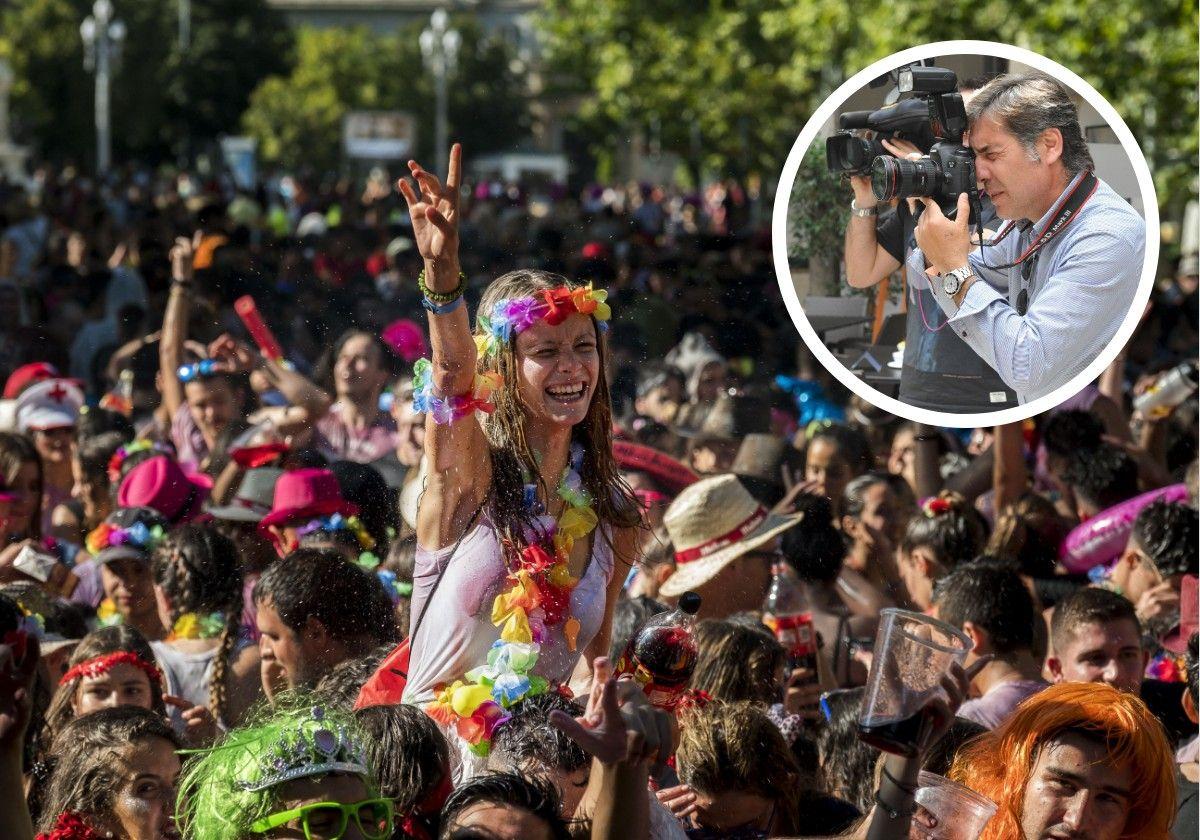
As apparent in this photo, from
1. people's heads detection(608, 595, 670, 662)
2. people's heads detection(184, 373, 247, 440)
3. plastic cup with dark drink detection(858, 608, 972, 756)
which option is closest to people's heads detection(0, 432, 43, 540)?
people's heads detection(184, 373, 247, 440)

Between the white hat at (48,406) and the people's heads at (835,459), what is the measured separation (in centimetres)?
316

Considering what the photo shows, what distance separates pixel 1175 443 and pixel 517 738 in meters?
5.87

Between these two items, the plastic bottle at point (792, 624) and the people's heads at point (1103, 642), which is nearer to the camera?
the people's heads at point (1103, 642)

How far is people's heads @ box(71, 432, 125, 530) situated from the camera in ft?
24.0

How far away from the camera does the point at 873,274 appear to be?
15.1 feet

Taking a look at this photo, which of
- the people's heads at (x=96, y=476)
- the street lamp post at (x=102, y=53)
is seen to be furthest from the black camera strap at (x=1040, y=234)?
the street lamp post at (x=102, y=53)

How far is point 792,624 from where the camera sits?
525cm

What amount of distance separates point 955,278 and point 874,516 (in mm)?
2659

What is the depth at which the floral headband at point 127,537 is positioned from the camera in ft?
19.6

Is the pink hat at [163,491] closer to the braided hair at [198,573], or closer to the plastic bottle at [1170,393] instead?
the braided hair at [198,573]

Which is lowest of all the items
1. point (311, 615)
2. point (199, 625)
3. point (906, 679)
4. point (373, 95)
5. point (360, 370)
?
point (199, 625)

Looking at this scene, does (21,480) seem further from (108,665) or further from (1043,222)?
(1043,222)

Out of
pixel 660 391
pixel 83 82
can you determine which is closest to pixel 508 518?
pixel 660 391

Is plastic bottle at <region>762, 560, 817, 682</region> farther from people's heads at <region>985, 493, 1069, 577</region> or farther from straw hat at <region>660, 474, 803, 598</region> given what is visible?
people's heads at <region>985, 493, 1069, 577</region>
